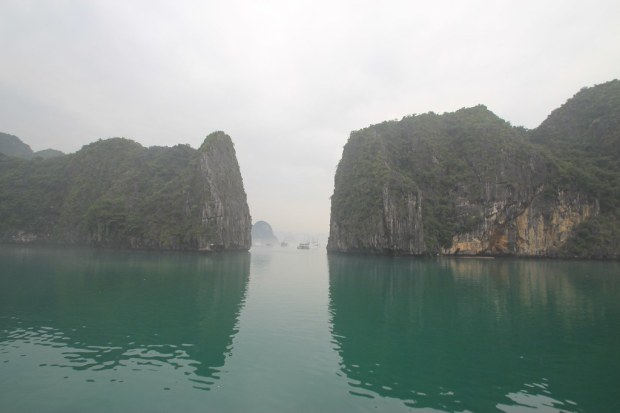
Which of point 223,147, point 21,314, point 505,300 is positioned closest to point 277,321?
point 21,314

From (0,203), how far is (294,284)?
112 meters

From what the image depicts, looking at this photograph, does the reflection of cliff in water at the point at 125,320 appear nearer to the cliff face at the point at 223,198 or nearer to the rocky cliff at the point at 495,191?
the cliff face at the point at 223,198

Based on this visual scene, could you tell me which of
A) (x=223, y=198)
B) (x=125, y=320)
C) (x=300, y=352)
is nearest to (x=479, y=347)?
(x=300, y=352)

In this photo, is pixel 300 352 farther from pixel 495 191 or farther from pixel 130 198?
pixel 130 198

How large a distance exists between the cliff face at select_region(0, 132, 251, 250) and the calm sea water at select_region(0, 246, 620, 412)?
208 ft

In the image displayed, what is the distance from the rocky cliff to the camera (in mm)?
78438

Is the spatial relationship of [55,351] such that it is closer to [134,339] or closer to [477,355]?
[134,339]

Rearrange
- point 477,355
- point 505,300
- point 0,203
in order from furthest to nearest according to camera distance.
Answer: point 0,203 → point 505,300 → point 477,355

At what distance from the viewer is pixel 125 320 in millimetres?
17188

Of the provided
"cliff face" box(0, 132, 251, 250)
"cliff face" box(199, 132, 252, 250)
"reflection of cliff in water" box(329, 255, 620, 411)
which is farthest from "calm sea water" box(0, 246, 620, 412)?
"cliff face" box(0, 132, 251, 250)

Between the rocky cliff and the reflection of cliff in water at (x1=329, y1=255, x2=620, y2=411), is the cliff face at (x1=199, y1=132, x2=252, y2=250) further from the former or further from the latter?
the reflection of cliff in water at (x1=329, y1=255, x2=620, y2=411)

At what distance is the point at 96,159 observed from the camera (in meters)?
115

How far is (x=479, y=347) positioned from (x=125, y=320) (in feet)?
→ 54.3

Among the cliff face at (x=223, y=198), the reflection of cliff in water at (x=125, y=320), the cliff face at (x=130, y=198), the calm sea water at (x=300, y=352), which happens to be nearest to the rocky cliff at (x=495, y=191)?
the cliff face at (x=223, y=198)
